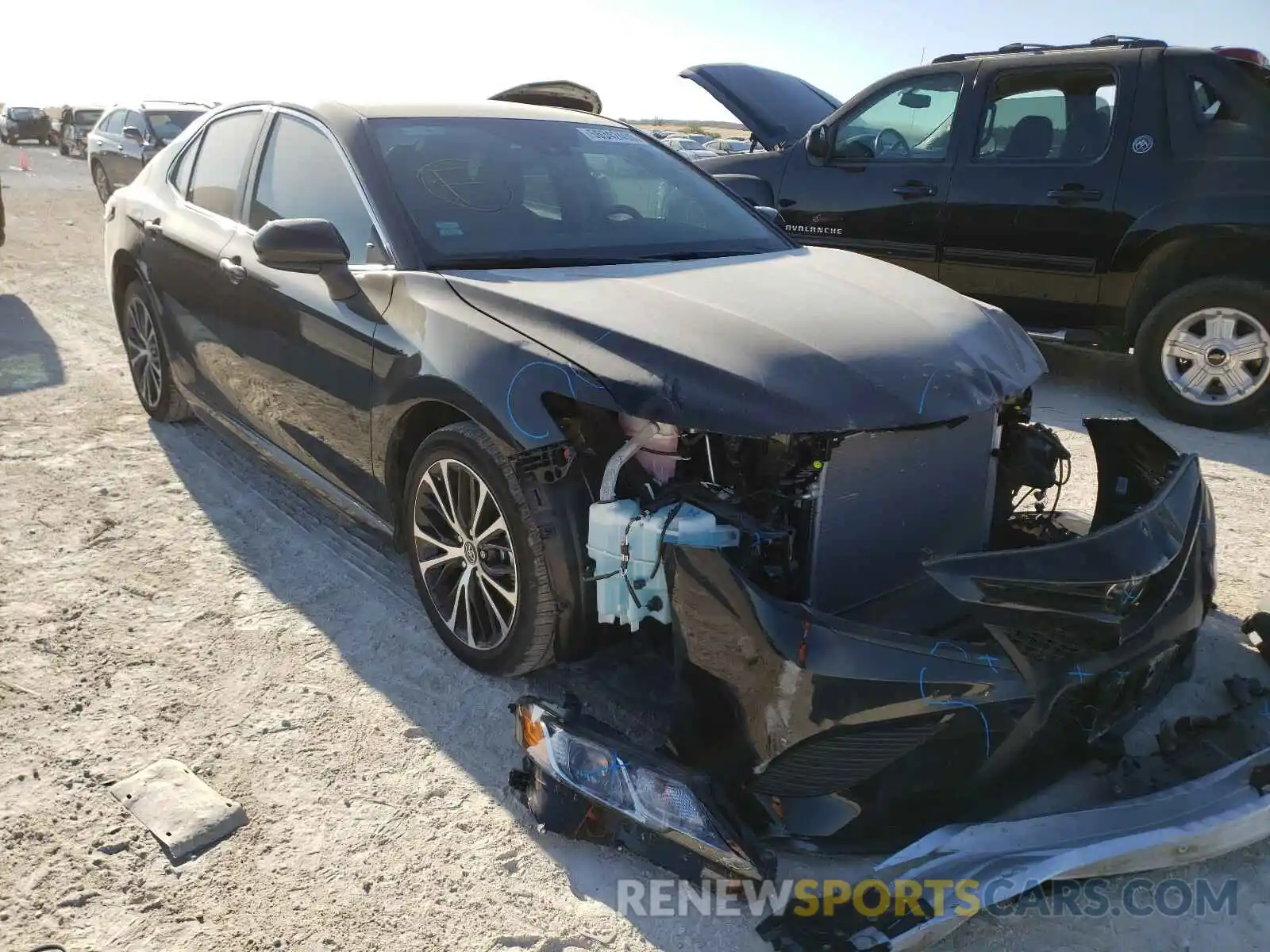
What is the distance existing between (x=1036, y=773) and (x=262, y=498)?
3386 millimetres

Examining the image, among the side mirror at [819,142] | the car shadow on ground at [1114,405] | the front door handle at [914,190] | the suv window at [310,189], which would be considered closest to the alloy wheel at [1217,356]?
the car shadow on ground at [1114,405]

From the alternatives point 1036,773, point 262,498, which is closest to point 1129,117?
point 1036,773

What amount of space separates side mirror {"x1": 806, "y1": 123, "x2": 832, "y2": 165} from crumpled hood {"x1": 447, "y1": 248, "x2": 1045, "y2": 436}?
12.9 feet

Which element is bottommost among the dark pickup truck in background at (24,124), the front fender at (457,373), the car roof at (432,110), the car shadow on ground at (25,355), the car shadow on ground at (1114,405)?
the car shadow on ground at (1114,405)

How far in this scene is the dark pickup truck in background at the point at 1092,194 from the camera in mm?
5328

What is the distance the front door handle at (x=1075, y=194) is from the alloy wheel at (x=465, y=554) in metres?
4.54

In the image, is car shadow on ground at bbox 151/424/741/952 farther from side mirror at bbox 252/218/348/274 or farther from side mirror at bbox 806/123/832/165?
side mirror at bbox 806/123/832/165

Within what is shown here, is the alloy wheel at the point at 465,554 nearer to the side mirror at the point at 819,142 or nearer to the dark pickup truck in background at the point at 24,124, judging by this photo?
the side mirror at the point at 819,142

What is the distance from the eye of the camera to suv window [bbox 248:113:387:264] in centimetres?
316

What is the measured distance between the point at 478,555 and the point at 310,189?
61.6 inches

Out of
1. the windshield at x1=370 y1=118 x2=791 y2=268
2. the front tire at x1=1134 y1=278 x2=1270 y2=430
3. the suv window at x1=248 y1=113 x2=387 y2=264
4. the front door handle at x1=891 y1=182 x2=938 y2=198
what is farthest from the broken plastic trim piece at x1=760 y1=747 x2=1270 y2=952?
the front door handle at x1=891 y1=182 x2=938 y2=198

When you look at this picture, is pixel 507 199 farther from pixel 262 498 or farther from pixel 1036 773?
pixel 1036 773

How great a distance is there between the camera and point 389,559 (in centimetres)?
379

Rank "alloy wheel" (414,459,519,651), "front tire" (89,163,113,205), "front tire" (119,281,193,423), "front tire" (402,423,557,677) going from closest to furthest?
"front tire" (402,423,557,677), "alloy wheel" (414,459,519,651), "front tire" (119,281,193,423), "front tire" (89,163,113,205)
